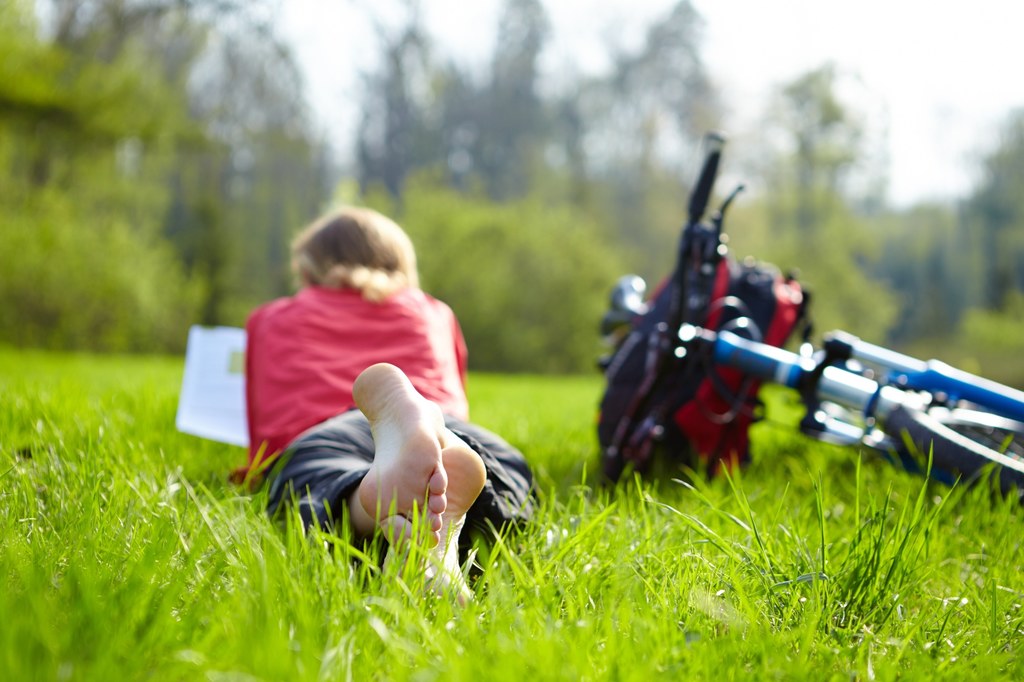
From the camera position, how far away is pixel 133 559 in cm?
128

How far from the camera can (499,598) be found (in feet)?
4.36

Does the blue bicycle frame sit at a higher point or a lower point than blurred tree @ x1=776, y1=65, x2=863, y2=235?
lower

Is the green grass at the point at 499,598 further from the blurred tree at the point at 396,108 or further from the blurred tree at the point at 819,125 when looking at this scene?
the blurred tree at the point at 819,125

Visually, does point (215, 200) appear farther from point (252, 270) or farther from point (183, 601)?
point (183, 601)

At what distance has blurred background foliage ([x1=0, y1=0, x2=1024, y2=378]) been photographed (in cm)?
1484

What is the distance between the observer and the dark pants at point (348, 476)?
169cm

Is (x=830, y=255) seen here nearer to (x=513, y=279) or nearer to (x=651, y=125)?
(x=651, y=125)

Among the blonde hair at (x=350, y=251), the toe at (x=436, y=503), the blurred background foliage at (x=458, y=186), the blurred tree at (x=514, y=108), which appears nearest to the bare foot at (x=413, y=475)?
the toe at (x=436, y=503)

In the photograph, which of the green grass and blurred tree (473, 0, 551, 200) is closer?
the green grass

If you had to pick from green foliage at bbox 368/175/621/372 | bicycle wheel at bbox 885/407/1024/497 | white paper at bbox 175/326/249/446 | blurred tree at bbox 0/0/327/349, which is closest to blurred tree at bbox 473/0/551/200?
green foliage at bbox 368/175/621/372

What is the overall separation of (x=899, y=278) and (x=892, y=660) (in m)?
31.8

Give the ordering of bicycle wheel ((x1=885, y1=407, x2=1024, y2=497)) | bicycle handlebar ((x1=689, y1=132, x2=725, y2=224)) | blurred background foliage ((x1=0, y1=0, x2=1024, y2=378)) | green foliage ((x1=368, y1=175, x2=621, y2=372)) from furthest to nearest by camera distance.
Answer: green foliage ((x1=368, y1=175, x2=621, y2=372)) → blurred background foliage ((x1=0, y1=0, x2=1024, y2=378)) → bicycle handlebar ((x1=689, y1=132, x2=725, y2=224)) → bicycle wheel ((x1=885, y1=407, x2=1024, y2=497))

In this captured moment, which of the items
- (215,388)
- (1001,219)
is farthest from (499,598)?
(1001,219)

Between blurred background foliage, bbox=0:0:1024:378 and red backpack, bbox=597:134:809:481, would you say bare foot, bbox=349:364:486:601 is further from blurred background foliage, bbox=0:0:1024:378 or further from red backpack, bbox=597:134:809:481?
blurred background foliage, bbox=0:0:1024:378
